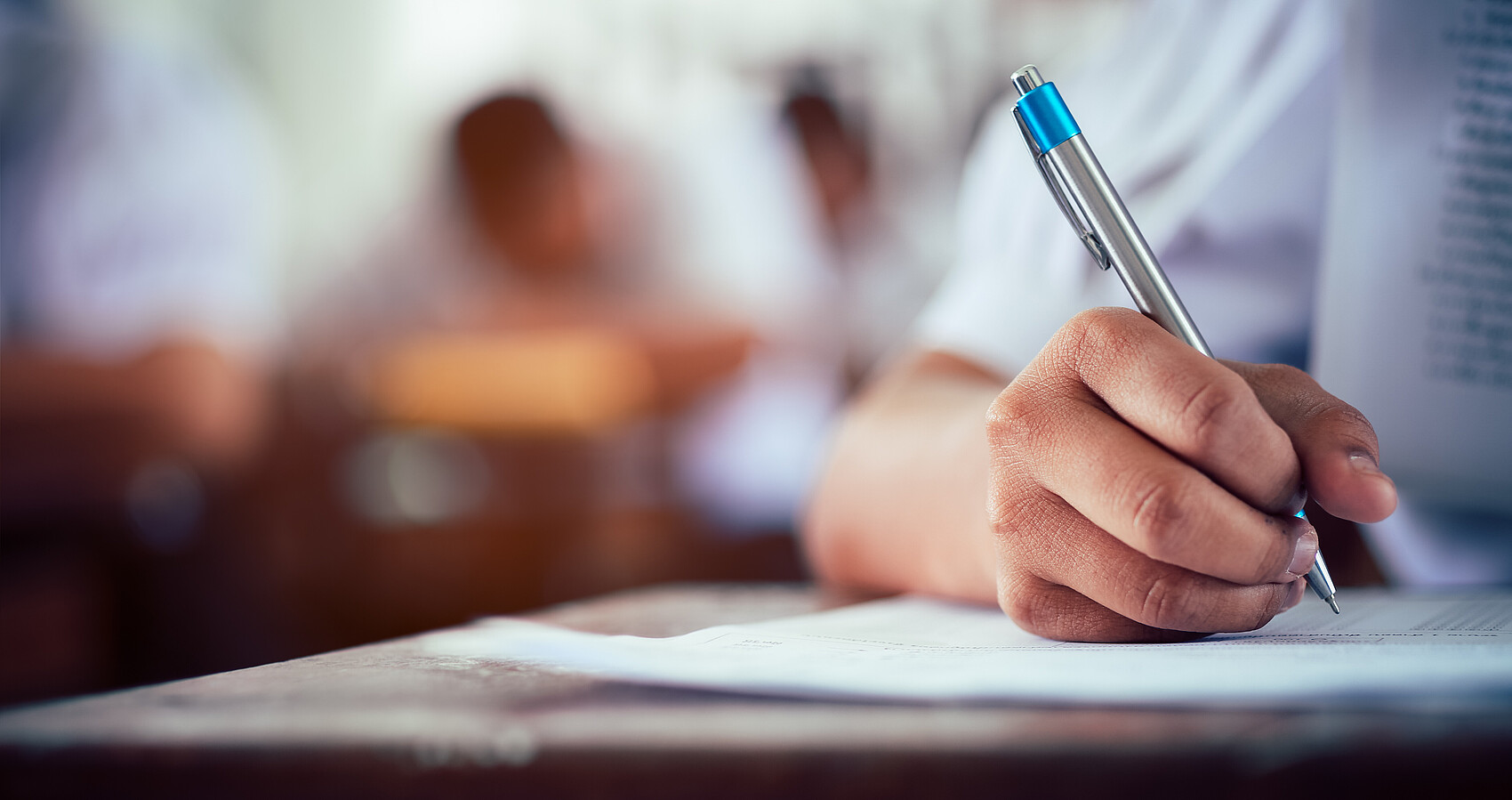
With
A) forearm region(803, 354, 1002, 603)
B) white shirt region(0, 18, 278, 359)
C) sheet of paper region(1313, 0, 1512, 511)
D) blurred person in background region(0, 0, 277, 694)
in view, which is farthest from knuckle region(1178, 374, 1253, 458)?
white shirt region(0, 18, 278, 359)

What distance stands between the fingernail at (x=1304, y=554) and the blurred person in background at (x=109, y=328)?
48.3 inches

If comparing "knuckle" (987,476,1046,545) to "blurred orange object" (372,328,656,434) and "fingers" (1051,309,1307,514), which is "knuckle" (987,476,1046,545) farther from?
"blurred orange object" (372,328,656,434)

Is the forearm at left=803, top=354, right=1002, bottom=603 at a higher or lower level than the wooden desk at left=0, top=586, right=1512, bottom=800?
higher

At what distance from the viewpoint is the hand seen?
209mm

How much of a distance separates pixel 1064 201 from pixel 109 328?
1.71 meters

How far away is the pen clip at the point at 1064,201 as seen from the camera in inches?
10.2

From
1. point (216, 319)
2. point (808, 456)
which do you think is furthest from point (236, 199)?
point (808, 456)

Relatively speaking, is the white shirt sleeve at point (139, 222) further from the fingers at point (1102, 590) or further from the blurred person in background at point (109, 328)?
the fingers at point (1102, 590)

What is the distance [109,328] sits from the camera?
1.59 meters

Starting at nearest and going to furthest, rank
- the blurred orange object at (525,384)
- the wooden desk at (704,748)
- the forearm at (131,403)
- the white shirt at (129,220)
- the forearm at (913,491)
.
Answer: the wooden desk at (704,748)
the forearm at (913,491)
the forearm at (131,403)
the blurred orange object at (525,384)
the white shirt at (129,220)

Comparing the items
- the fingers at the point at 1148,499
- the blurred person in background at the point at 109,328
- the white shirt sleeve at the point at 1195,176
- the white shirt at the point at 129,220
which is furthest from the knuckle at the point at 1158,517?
the white shirt at the point at 129,220

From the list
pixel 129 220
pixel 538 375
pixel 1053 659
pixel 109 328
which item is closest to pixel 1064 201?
pixel 1053 659

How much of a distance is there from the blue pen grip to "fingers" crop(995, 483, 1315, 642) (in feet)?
0.30

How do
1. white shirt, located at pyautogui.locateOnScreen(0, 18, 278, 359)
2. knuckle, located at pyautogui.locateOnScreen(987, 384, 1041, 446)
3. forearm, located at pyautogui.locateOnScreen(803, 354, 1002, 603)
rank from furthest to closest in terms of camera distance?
white shirt, located at pyautogui.locateOnScreen(0, 18, 278, 359), forearm, located at pyautogui.locateOnScreen(803, 354, 1002, 603), knuckle, located at pyautogui.locateOnScreen(987, 384, 1041, 446)
